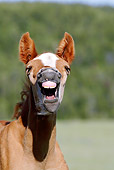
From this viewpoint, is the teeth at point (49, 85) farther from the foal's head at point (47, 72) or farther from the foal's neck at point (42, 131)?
the foal's neck at point (42, 131)

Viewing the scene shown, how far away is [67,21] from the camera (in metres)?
79.6

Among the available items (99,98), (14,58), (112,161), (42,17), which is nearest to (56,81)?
(112,161)

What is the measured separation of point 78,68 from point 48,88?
5341 centimetres

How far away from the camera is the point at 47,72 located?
461 cm

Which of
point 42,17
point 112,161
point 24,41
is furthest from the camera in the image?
point 42,17

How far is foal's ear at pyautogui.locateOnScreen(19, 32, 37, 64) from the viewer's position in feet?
17.2

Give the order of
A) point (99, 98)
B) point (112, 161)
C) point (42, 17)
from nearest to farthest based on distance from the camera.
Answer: point (112, 161)
point (99, 98)
point (42, 17)

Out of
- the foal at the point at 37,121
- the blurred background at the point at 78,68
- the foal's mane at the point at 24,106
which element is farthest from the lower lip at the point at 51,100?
the blurred background at the point at 78,68

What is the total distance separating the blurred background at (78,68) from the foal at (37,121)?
7355mm

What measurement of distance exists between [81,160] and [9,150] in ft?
33.9

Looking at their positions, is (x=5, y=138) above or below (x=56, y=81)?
below

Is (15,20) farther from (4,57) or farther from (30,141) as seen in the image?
(30,141)

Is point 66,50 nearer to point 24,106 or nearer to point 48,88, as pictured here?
point 24,106

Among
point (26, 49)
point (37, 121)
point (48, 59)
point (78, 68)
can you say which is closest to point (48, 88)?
point (48, 59)
